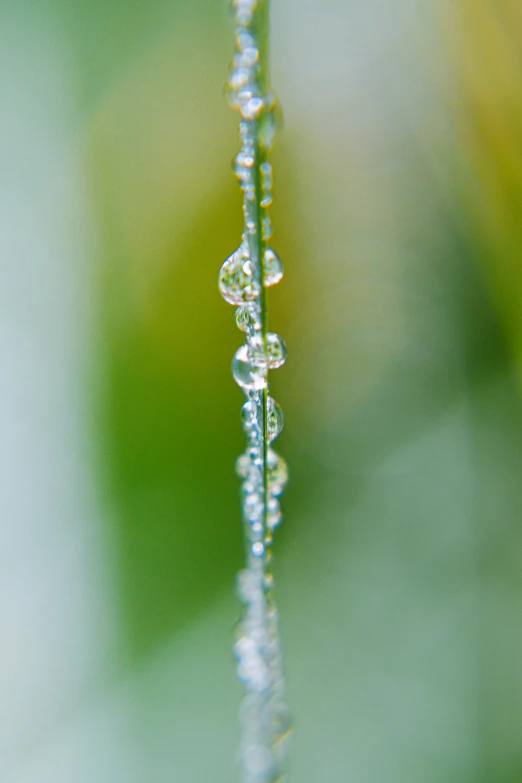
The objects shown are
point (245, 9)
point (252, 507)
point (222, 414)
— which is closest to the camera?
point (245, 9)

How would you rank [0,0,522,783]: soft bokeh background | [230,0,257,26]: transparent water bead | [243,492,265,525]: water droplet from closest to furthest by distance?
[230,0,257,26]: transparent water bead → [243,492,265,525]: water droplet → [0,0,522,783]: soft bokeh background

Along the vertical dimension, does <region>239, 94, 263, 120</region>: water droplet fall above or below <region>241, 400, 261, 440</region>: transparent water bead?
above

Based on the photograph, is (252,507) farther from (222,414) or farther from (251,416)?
(222,414)

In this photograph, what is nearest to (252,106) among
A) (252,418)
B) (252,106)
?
(252,106)

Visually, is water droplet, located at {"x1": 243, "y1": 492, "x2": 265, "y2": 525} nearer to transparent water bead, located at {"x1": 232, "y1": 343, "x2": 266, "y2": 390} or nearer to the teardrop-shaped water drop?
transparent water bead, located at {"x1": 232, "y1": 343, "x2": 266, "y2": 390}

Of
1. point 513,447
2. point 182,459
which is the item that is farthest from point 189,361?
point 513,447

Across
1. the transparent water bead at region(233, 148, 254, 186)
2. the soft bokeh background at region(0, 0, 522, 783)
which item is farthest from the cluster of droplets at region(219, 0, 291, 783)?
the soft bokeh background at region(0, 0, 522, 783)

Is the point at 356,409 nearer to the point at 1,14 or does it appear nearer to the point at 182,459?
the point at 182,459
